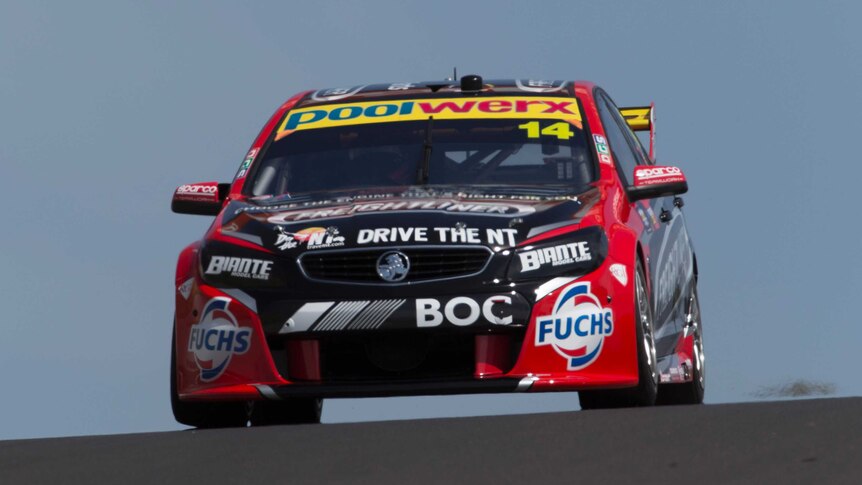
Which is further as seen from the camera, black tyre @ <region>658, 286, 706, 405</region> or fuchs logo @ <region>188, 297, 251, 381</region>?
black tyre @ <region>658, 286, 706, 405</region>

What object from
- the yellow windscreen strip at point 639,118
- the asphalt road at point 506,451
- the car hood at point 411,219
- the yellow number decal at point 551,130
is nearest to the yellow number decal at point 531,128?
the yellow number decal at point 551,130

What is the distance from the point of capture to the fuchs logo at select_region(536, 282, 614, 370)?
7.93 meters

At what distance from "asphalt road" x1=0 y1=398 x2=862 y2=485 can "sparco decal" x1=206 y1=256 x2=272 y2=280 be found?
0.98 meters

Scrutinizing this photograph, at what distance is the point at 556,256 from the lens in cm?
802

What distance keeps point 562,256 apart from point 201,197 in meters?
1.98

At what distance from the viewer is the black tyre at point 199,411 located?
838 centimetres

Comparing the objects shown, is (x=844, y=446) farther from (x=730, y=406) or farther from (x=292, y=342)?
(x=292, y=342)

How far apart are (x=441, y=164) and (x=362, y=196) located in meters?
0.62

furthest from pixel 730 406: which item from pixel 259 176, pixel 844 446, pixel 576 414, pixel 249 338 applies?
pixel 259 176

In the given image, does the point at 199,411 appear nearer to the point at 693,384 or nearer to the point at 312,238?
the point at 312,238

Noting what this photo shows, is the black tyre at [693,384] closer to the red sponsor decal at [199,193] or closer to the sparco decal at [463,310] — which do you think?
the red sponsor decal at [199,193]

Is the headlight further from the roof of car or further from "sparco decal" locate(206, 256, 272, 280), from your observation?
the roof of car

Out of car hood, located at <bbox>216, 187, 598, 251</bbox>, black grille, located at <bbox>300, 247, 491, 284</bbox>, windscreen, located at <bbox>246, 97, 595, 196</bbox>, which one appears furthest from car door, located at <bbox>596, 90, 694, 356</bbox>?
black grille, located at <bbox>300, 247, 491, 284</bbox>

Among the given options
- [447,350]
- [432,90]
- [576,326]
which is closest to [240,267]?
[447,350]
